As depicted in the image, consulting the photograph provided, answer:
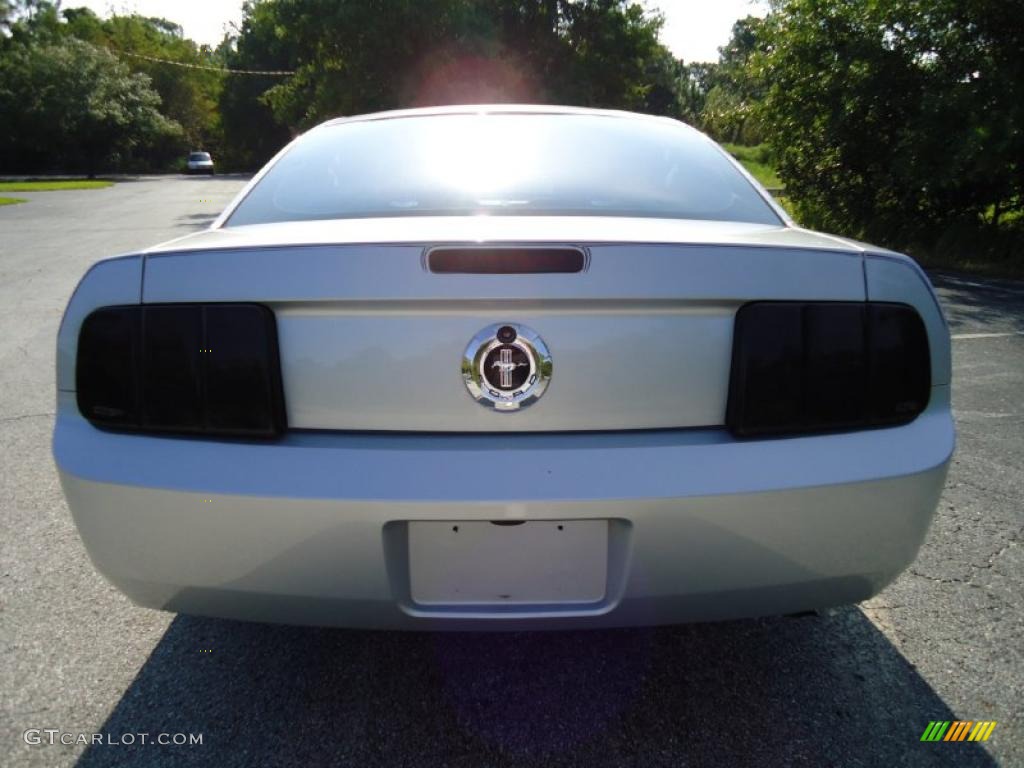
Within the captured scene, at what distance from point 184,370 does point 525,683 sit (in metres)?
1.13

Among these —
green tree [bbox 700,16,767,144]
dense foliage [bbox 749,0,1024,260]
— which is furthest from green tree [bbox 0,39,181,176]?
dense foliage [bbox 749,0,1024,260]

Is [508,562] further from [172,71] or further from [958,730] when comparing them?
[172,71]

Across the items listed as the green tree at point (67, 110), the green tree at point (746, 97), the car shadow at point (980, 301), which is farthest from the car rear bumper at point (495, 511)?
the green tree at point (67, 110)

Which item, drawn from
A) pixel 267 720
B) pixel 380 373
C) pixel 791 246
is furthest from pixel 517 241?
pixel 267 720

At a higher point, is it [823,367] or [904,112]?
[904,112]

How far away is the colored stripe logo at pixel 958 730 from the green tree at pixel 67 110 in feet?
177

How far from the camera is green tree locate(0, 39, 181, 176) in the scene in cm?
4634

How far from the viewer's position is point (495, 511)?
148 centimetres

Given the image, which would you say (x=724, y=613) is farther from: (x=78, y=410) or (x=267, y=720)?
(x=78, y=410)

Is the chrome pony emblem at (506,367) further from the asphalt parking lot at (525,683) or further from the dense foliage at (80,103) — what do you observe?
the dense foliage at (80,103)

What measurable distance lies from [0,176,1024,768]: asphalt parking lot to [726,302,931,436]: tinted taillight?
0.74 m

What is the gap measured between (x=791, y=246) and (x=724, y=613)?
0.79 m

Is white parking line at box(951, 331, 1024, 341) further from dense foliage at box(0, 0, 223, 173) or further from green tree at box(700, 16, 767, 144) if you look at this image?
dense foliage at box(0, 0, 223, 173)

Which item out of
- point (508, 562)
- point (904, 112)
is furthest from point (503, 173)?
point (904, 112)
